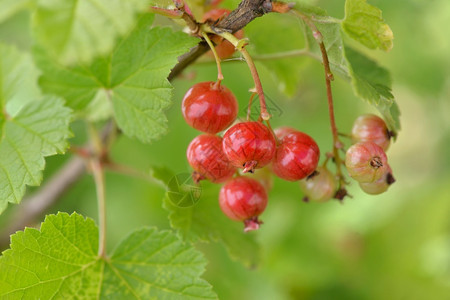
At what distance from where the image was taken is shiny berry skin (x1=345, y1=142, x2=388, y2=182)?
1.33 metres

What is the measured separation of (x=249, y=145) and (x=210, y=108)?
164 mm

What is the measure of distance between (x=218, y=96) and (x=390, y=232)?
2048mm

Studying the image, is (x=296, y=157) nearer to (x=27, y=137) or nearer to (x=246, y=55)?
(x=246, y=55)

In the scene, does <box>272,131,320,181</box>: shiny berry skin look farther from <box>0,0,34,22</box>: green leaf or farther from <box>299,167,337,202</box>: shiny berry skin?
<box>0,0,34,22</box>: green leaf

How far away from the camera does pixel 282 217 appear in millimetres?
2896

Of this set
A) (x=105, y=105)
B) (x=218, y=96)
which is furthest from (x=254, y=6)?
(x=105, y=105)

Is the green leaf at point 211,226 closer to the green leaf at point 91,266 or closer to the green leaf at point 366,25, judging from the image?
the green leaf at point 91,266

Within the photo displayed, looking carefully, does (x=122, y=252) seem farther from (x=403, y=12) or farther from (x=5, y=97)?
(x=403, y=12)

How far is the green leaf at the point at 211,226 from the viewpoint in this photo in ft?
5.02

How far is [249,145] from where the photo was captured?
1.21m

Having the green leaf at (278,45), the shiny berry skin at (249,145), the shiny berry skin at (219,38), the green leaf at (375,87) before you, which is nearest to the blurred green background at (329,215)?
the green leaf at (278,45)

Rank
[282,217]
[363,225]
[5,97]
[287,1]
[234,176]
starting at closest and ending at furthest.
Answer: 1. [287,1]
2. [234,176]
3. [5,97]
4. [282,217]
5. [363,225]

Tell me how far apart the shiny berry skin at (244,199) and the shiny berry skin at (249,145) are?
160 mm

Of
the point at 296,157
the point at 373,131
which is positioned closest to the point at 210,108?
the point at 296,157
